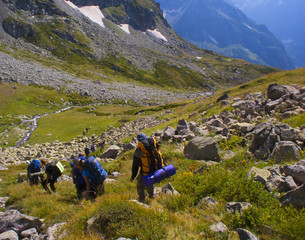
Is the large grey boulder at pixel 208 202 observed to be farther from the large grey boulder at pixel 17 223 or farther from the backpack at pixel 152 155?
the large grey boulder at pixel 17 223

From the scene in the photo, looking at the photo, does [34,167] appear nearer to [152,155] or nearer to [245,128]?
[152,155]

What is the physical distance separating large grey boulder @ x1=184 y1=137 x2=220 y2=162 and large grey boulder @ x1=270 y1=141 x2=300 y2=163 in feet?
8.03

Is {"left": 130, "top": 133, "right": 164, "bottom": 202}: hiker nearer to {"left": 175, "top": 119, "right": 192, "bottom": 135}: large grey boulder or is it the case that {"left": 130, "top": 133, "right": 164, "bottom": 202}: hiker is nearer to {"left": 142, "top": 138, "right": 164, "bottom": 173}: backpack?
{"left": 142, "top": 138, "right": 164, "bottom": 173}: backpack

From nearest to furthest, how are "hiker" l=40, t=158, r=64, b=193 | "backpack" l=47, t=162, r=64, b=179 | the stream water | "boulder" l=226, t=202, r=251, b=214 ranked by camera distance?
"boulder" l=226, t=202, r=251, b=214 → "hiker" l=40, t=158, r=64, b=193 → "backpack" l=47, t=162, r=64, b=179 → the stream water

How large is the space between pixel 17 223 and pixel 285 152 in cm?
976

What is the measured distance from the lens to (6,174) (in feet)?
55.4

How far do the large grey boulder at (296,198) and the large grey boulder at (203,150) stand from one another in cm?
418

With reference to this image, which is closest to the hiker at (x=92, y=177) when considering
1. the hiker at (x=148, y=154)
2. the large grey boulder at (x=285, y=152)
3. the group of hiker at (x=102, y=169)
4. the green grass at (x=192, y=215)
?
the group of hiker at (x=102, y=169)

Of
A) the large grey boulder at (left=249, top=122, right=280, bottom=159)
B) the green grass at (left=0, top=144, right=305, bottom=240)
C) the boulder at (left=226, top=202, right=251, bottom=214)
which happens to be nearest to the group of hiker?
the green grass at (left=0, top=144, right=305, bottom=240)

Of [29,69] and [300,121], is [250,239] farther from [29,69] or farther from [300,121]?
[29,69]

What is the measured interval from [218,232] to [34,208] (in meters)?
7.74

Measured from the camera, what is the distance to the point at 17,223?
645 centimetres

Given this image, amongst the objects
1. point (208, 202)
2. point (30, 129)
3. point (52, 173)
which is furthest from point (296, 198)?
point (30, 129)

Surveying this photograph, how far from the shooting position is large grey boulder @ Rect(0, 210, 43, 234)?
636cm
